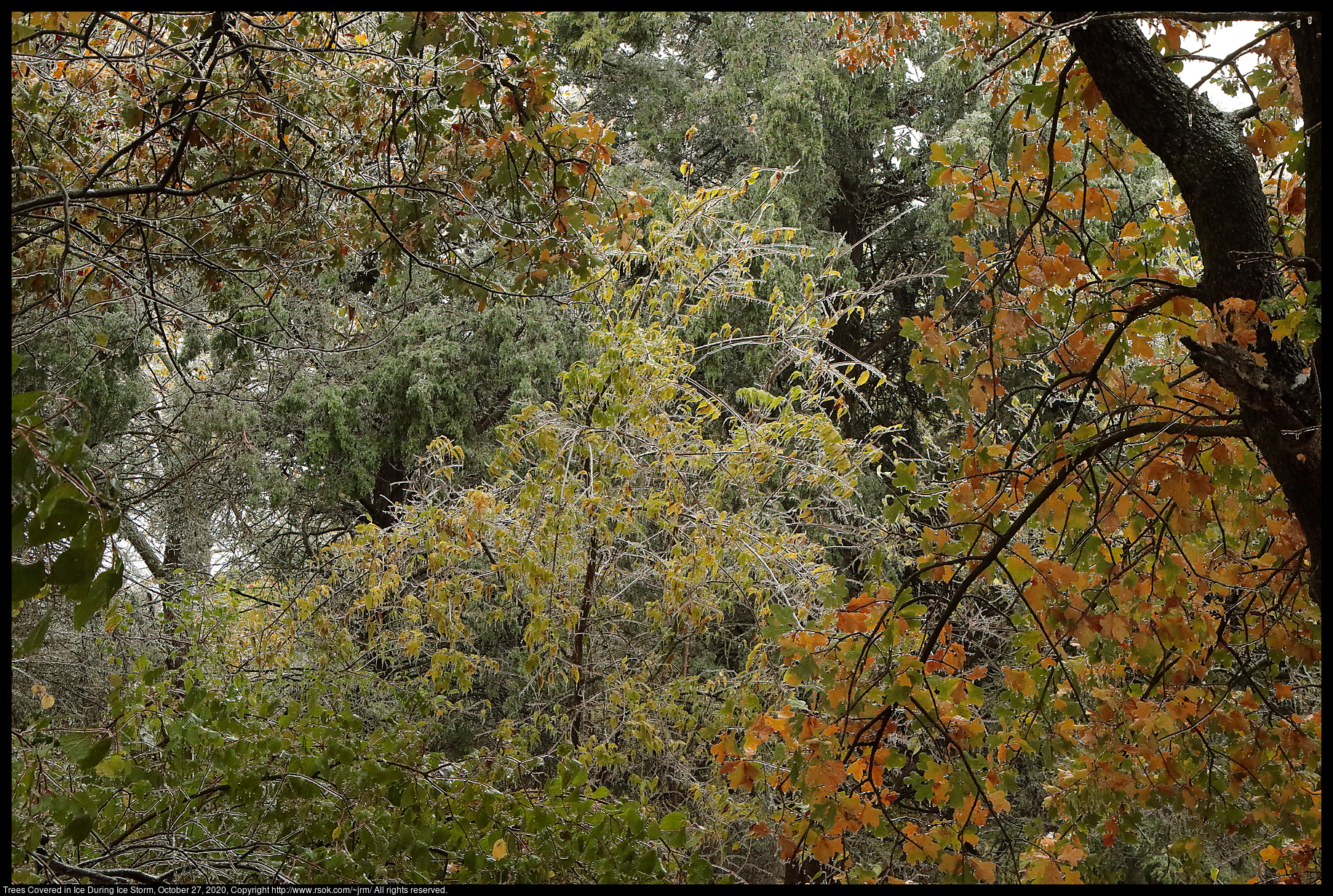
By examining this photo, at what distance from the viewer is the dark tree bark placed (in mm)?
1698

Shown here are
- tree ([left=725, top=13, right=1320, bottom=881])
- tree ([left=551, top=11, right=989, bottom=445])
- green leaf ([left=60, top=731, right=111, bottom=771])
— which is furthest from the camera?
tree ([left=551, top=11, right=989, bottom=445])

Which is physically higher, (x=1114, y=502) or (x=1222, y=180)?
(x=1222, y=180)

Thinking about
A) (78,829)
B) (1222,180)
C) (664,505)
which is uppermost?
(664,505)

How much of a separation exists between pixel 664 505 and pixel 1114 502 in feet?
7.29

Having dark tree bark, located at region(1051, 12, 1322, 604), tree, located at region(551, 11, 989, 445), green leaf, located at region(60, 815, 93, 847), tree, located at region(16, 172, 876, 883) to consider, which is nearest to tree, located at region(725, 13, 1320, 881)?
dark tree bark, located at region(1051, 12, 1322, 604)

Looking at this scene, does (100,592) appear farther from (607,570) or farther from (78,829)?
(607,570)

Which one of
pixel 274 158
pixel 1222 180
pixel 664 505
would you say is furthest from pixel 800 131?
pixel 1222 180

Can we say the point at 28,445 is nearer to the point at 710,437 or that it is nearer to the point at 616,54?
the point at 710,437

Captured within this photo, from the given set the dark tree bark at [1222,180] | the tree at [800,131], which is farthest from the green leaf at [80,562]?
the tree at [800,131]

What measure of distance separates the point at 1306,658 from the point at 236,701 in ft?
8.47

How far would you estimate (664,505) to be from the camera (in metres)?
4.06

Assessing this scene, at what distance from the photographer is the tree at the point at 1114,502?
181 cm

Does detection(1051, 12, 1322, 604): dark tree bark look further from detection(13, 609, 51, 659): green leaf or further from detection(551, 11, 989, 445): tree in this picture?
detection(551, 11, 989, 445): tree

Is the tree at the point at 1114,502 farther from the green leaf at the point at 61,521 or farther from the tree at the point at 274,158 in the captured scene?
the green leaf at the point at 61,521
